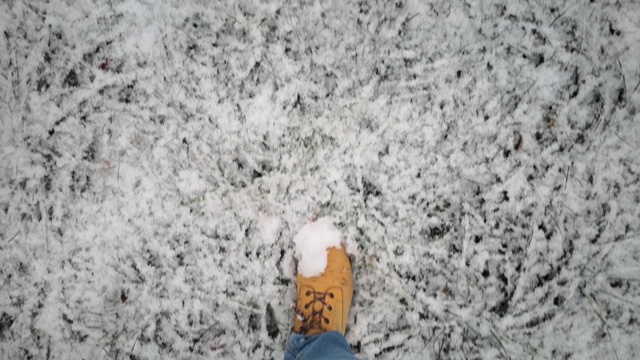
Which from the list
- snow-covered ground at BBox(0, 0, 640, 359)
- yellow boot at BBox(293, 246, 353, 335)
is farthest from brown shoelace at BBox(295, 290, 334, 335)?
snow-covered ground at BBox(0, 0, 640, 359)

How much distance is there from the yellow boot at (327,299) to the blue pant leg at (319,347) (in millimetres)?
76

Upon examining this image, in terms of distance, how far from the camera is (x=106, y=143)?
67.0 inches

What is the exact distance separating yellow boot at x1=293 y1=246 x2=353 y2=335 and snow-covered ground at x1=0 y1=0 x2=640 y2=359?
0.09 meters

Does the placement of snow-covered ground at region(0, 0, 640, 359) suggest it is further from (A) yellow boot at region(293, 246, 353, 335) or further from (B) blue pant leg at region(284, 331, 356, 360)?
(B) blue pant leg at region(284, 331, 356, 360)

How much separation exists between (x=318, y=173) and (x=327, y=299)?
0.51m

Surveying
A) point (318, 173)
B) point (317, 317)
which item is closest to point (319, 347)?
point (317, 317)

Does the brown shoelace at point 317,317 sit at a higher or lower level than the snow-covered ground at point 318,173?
lower

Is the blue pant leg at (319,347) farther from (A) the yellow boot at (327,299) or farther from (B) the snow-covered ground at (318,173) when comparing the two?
(B) the snow-covered ground at (318,173)

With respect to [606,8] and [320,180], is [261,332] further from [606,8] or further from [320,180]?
[606,8]

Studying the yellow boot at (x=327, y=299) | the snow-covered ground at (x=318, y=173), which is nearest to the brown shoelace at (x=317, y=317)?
the yellow boot at (x=327, y=299)

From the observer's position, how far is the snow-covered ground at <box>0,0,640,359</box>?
162cm

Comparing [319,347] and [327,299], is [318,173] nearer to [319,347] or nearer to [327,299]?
[327,299]

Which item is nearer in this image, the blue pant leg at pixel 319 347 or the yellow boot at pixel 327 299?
the blue pant leg at pixel 319 347

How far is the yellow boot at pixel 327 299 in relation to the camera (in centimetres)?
158
